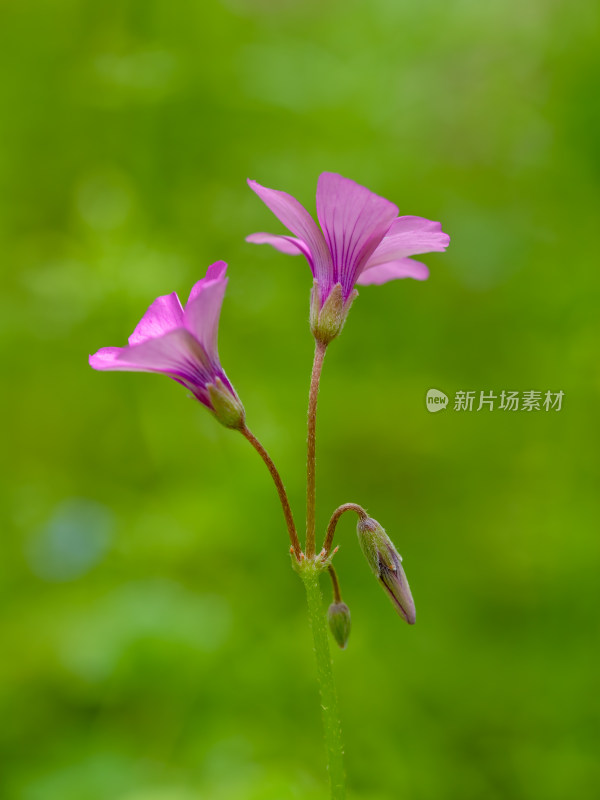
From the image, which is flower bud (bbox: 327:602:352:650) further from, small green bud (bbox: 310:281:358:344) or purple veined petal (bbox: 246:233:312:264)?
purple veined petal (bbox: 246:233:312:264)

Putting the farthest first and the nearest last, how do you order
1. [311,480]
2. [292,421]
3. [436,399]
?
[292,421] < [436,399] < [311,480]

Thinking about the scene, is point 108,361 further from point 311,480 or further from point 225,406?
point 311,480

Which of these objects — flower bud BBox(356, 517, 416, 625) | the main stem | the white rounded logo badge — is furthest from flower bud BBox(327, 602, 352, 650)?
the white rounded logo badge

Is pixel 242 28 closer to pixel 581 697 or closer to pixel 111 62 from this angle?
pixel 111 62

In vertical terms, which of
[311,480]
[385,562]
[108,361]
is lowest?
[385,562]

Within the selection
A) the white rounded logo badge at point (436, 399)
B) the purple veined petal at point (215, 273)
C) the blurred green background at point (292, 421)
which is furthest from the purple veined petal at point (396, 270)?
the white rounded logo badge at point (436, 399)

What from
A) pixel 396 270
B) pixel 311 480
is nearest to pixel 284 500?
pixel 311 480
